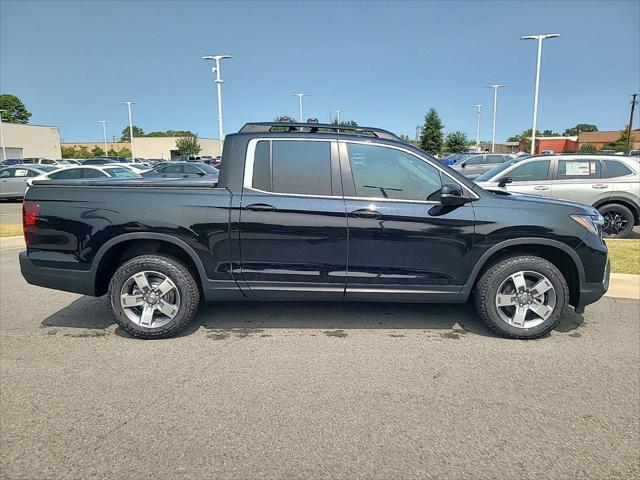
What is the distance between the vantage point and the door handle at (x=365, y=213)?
3873 millimetres

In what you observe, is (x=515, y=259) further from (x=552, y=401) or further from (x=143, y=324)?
(x=143, y=324)

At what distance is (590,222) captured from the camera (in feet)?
13.3

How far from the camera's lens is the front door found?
3893 millimetres

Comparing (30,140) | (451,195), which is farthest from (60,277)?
(30,140)

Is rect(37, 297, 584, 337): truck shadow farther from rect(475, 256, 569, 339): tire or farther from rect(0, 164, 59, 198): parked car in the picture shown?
rect(0, 164, 59, 198): parked car

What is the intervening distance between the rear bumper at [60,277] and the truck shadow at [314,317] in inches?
21.3

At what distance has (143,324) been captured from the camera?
13.3 feet

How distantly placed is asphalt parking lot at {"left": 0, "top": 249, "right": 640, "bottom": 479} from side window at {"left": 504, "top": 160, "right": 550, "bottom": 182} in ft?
16.7

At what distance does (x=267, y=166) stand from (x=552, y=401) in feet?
9.75

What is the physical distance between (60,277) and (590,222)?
5023mm

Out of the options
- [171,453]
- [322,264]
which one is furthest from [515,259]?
[171,453]

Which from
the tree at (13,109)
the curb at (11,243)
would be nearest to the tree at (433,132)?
the curb at (11,243)

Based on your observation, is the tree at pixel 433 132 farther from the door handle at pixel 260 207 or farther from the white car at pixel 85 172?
the door handle at pixel 260 207

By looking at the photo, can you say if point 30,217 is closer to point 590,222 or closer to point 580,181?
point 590,222
